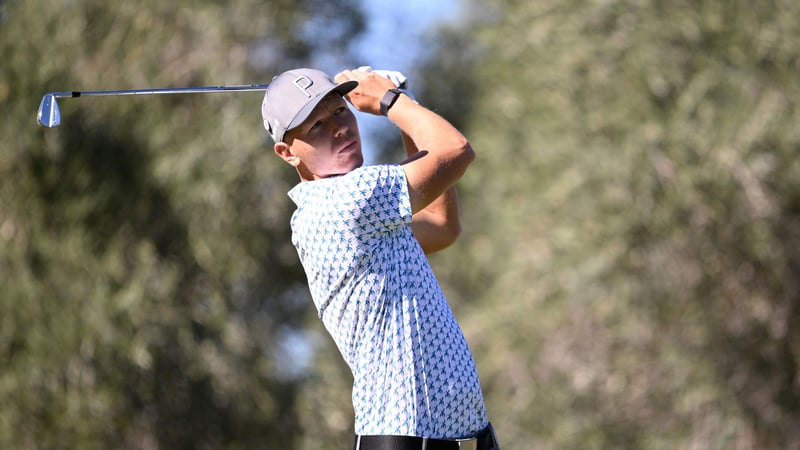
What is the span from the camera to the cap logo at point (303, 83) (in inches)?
132

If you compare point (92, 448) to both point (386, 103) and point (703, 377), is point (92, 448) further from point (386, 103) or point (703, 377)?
point (386, 103)

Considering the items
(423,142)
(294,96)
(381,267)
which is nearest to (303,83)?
(294,96)

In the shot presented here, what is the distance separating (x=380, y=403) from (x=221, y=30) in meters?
9.90

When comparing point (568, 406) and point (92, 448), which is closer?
point (92, 448)

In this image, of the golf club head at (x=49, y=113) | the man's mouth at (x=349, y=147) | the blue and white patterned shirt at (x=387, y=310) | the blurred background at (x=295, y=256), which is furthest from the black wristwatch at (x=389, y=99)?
the blurred background at (x=295, y=256)

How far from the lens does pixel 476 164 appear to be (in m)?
17.4

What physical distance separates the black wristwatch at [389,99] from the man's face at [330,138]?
0.11m

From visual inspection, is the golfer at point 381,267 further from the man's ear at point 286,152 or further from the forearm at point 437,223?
the forearm at point 437,223

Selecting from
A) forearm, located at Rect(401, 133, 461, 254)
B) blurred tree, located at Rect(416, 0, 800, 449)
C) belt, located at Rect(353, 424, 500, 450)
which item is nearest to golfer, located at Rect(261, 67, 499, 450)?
belt, located at Rect(353, 424, 500, 450)

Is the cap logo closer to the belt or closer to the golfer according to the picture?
the golfer

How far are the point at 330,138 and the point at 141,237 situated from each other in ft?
27.8

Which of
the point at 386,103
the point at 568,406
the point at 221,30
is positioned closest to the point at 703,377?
the point at 568,406

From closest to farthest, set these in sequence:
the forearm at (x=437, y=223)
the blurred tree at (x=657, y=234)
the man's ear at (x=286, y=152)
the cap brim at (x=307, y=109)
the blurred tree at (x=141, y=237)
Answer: the cap brim at (x=307, y=109), the man's ear at (x=286, y=152), the forearm at (x=437, y=223), the blurred tree at (x=141, y=237), the blurred tree at (x=657, y=234)

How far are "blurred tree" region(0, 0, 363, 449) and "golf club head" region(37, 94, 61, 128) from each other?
6261 millimetres
